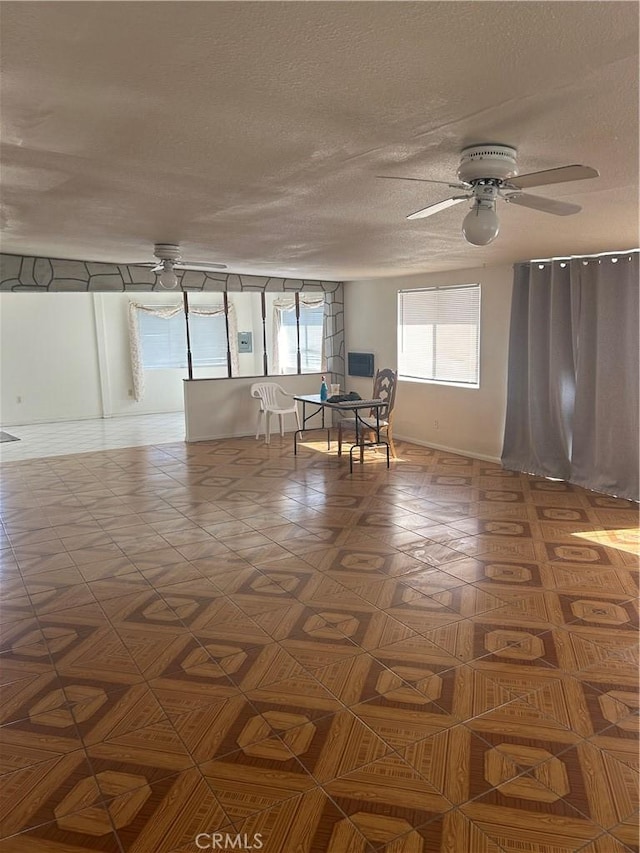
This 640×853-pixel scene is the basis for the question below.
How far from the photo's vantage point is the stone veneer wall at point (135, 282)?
5.99m

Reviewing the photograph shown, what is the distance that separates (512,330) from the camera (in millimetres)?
6195

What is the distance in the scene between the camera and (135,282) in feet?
22.9

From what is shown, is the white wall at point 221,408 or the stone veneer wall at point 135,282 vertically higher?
the stone veneer wall at point 135,282

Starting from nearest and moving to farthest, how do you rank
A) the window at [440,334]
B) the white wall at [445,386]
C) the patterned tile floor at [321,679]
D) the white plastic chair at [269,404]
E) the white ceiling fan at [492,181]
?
the patterned tile floor at [321,679], the white ceiling fan at [492,181], the white wall at [445,386], the window at [440,334], the white plastic chair at [269,404]

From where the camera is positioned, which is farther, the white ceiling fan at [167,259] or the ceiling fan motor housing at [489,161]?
the white ceiling fan at [167,259]

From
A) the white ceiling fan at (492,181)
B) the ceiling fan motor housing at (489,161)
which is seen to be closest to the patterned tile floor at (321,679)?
the white ceiling fan at (492,181)

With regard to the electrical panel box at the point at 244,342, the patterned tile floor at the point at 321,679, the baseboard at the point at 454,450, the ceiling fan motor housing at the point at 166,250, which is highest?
the ceiling fan motor housing at the point at 166,250

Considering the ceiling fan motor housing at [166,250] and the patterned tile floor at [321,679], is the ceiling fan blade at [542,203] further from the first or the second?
the ceiling fan motor housing at [166,250]

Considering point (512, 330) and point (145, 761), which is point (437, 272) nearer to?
point (512, 330)

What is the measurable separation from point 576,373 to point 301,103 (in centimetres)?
450

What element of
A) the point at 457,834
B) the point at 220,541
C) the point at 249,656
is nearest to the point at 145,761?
the point at 249,656

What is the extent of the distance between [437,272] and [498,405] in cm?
180

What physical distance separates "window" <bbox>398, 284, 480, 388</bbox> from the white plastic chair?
1658 millimetres

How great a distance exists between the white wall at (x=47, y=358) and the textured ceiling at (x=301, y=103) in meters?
6.60
